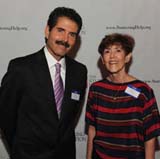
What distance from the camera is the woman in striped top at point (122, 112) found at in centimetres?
173

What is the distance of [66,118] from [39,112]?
169 millimetres

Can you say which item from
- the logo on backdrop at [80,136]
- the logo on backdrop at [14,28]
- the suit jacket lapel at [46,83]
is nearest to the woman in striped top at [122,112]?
the suit jacket lapel at [46,83]

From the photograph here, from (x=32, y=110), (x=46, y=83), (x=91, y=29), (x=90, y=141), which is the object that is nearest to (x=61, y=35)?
(x=46, y=83)

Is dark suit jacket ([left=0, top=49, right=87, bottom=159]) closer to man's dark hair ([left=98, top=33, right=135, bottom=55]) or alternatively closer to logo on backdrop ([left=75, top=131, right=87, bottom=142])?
man's dark hair ([left=98, top=33, right=135, bottom=55])

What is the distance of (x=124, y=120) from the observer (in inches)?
68.9

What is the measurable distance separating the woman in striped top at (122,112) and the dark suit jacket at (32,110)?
22 cm

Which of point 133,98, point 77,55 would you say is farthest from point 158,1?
point 133,98

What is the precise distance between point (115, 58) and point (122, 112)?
305mm

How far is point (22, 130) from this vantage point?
1.72 meters

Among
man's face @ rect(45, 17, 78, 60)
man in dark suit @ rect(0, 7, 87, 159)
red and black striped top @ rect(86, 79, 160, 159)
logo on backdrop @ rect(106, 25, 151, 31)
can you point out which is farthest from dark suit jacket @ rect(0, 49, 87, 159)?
logo on backdrop @ rect(106, 25, 151, 31)

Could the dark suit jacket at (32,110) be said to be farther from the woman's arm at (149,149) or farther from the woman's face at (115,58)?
the woman's arm at (149,149)

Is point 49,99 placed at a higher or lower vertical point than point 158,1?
lower

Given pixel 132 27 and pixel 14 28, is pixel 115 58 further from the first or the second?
pixel 14 28

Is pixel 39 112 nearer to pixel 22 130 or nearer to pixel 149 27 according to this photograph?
pixel 22 130
